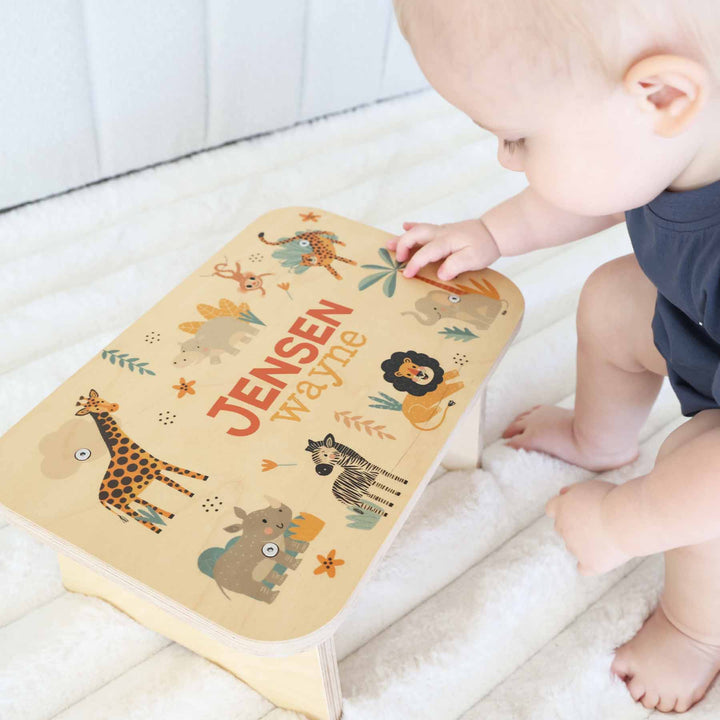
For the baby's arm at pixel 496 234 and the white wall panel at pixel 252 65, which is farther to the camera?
the white wall panel at pixel 252 65

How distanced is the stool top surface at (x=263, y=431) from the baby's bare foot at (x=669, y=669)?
25 centimetres

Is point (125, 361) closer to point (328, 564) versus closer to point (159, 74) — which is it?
point (328, 564)

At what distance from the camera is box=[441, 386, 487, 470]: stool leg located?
722 millimetres

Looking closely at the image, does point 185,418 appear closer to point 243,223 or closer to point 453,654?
point 453,654

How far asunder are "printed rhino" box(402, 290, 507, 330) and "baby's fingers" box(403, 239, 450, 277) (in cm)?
3

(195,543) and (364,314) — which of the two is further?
(364,314)

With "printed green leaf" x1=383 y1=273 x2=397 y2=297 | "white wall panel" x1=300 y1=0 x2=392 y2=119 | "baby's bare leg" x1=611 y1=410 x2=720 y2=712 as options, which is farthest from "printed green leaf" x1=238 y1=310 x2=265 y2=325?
"white wall panel" x1=300 y1=0 x2=392 y2=119

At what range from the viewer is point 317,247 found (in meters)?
0.73

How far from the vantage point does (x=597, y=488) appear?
611 millimetres

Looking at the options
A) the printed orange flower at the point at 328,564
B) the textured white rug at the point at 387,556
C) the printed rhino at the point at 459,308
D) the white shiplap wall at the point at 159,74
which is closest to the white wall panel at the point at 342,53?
the white shiplap wall at the point at 159,74

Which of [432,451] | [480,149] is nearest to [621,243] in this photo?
[480,149]

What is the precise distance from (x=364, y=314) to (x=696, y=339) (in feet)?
0.82

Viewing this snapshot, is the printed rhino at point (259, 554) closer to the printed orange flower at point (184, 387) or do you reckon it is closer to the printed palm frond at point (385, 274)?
the printed orange flower at point (184, 387)

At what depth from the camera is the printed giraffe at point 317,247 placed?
2.33ft
